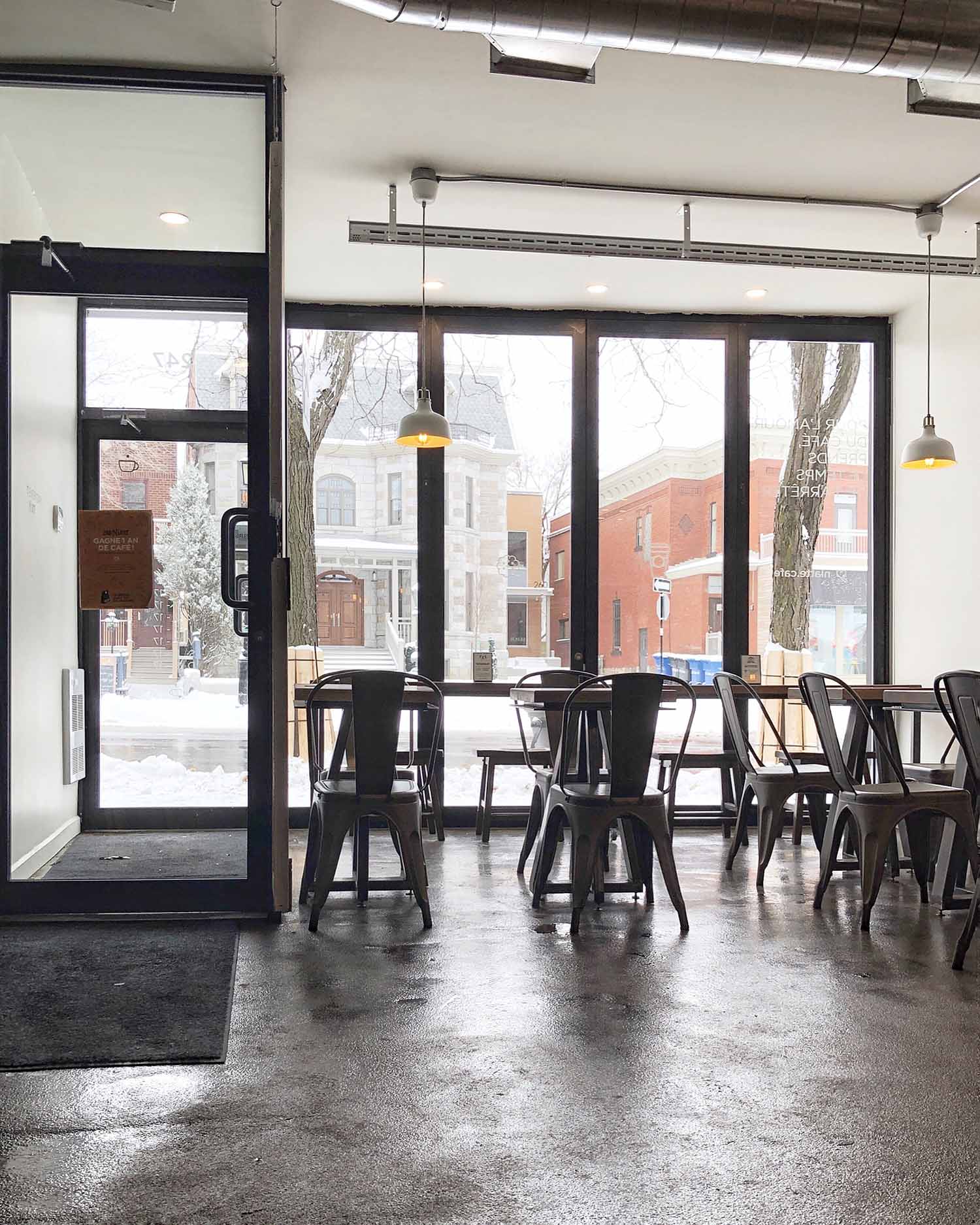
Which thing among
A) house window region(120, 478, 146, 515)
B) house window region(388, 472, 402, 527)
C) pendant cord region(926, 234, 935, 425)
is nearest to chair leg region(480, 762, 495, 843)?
house window region(388, 472, 402, 527)

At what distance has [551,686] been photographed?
19.6ft

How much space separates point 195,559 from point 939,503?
15.3ft

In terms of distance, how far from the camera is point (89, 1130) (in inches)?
92.0

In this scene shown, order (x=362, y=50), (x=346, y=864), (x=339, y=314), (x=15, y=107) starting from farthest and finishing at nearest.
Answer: (x=339, y=314) → (x=346, y=864) → (x=15, y=107) → (x=362, y=50)

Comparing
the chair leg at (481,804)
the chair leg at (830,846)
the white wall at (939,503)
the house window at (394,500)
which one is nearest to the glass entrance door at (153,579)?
the chair leg at (481,804)

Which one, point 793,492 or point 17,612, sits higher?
point 793,492

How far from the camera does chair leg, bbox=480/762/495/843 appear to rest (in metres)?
6.09

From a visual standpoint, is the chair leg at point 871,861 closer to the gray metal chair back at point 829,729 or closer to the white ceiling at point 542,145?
the gray metal chair back at point 829,729

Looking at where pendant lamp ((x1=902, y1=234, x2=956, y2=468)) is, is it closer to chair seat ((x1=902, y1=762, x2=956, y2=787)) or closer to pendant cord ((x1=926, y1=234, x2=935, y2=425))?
pendant cord ((x1=926, y1=234, x2=935, y2=425))

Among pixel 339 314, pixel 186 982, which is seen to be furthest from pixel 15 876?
pixel 339 314

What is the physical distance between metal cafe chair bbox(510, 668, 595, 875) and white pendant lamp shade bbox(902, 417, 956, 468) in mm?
2222

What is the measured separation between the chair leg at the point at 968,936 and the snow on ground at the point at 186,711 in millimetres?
2692

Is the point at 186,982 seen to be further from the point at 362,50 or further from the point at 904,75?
the point at 904,75

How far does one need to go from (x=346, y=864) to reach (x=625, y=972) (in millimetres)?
2170
